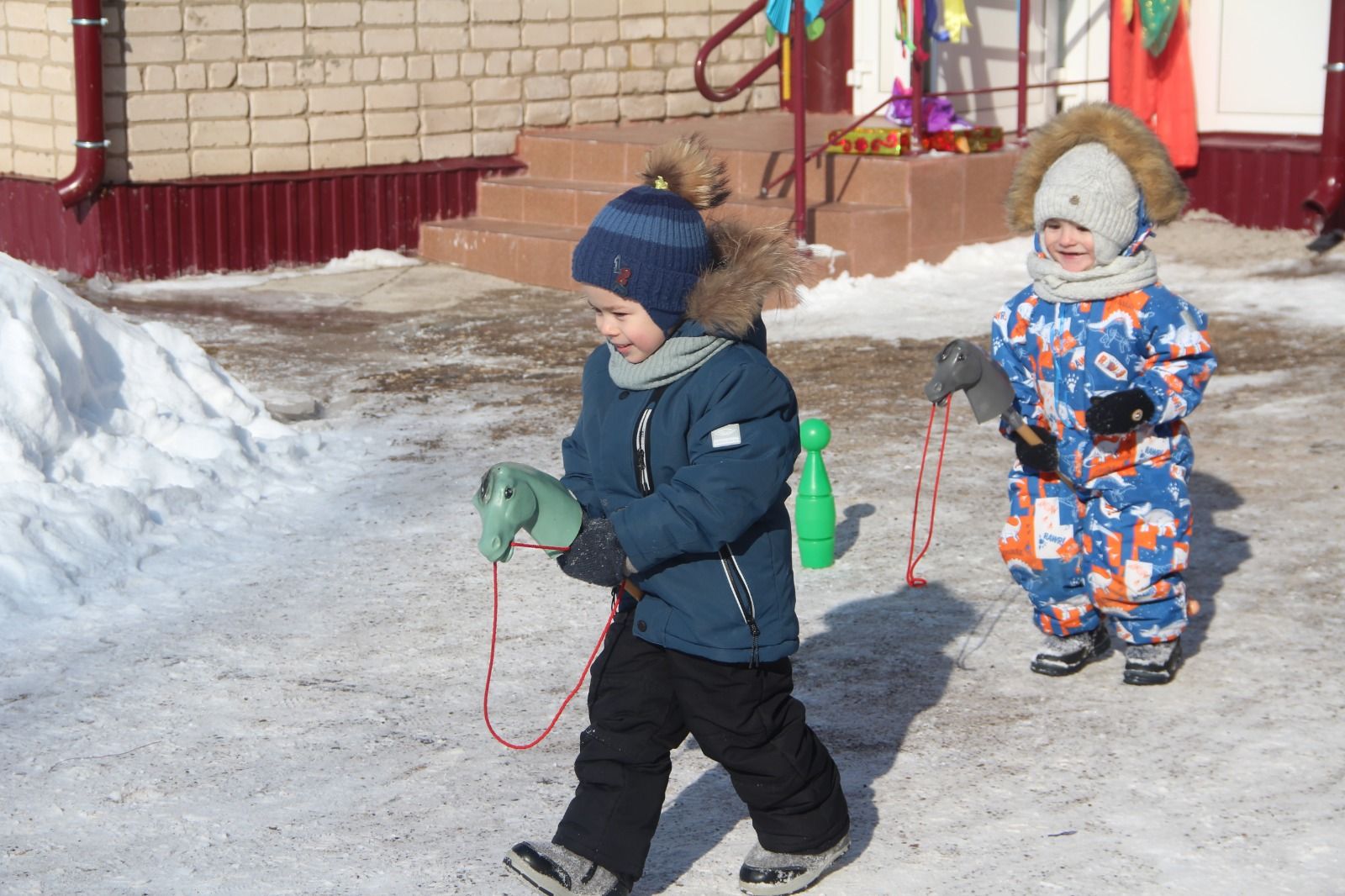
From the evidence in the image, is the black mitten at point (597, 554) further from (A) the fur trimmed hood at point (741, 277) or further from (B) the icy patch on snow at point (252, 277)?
(B) the icy patch on snow at point (252, 277)

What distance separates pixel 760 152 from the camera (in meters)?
11.1

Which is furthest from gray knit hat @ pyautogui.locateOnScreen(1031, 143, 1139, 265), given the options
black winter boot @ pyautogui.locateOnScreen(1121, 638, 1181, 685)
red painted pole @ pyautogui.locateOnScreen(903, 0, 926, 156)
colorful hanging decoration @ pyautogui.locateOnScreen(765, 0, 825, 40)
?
colorful hanging decoration @ pyautogui.locateOnScreen(765, 0, 825, 40)

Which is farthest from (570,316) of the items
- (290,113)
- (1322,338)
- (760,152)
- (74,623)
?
(74,623)

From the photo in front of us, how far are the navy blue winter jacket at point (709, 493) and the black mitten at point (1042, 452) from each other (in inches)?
45.7

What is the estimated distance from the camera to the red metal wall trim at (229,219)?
10789 mm

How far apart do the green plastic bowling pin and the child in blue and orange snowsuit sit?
2.92 ft

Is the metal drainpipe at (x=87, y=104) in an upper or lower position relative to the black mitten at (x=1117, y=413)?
upper

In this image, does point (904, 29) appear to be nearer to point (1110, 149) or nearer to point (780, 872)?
point (1110, 149)

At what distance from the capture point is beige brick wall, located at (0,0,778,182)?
34.9 ft

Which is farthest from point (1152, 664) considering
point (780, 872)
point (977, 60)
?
point (977, 60)

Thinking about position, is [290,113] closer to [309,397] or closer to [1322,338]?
[309,397]

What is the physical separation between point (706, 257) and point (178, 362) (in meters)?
4.18

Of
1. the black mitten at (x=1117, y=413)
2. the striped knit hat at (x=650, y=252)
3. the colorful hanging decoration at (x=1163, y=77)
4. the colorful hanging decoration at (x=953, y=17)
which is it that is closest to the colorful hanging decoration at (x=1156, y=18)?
the colorful hanging decoration at (x=1163, y=77)

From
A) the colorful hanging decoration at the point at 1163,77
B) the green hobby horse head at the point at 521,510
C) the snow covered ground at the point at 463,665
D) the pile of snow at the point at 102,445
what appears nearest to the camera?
the green hobby horse head at the point at 521,510
